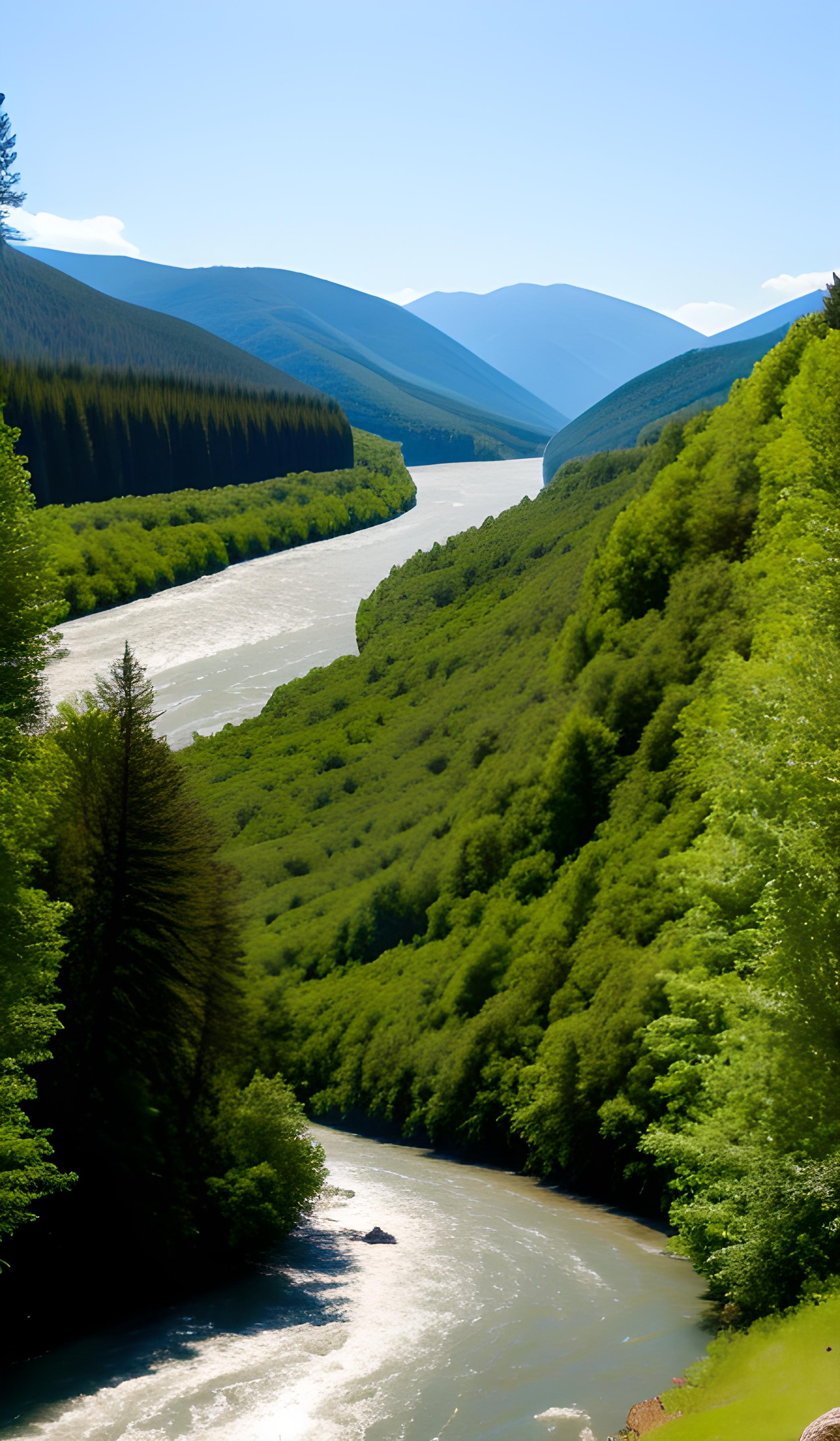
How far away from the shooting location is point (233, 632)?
118 meters

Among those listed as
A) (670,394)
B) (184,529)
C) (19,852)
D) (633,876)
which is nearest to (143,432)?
(184,529)

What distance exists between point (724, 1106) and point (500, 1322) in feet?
22.2

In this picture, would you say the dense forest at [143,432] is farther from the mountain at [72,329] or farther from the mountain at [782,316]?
the mountain at [782,316]

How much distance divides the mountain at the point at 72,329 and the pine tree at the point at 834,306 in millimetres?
90589

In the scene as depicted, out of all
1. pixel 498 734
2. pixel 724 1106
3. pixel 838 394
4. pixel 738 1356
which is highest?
pixel 838 394

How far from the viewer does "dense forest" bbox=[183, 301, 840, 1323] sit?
2273 cm

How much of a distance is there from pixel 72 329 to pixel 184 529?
1533 inches

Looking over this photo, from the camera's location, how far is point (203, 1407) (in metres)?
23.6

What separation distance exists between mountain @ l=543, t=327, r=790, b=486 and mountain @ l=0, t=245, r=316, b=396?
58226 mm

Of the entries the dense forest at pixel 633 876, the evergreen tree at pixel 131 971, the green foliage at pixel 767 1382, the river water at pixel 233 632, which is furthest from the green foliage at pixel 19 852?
the river water at pixel 233 632

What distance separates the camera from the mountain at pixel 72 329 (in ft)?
463

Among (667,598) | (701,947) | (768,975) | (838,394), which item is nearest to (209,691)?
(667,598)

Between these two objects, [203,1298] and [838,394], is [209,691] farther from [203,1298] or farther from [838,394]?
[203,1298]

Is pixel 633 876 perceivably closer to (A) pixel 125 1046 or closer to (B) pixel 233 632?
(A) pixel 125 1046
